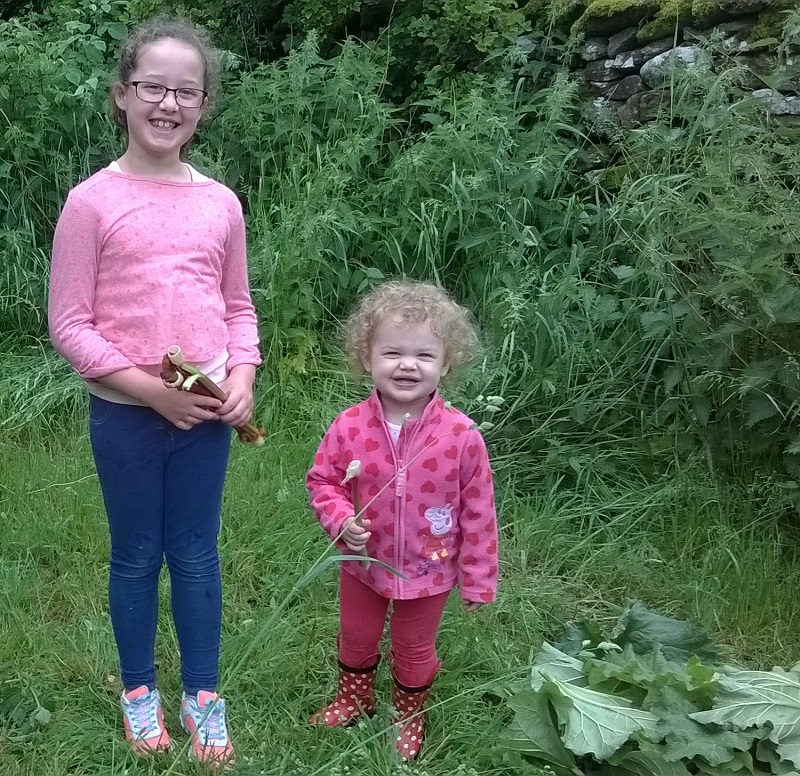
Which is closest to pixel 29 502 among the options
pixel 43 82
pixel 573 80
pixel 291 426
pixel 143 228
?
pixel 291 426

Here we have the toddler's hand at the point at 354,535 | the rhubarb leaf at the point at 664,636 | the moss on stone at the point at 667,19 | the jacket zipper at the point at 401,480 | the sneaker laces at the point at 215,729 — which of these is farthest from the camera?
the moss on stone at the point at 667,19

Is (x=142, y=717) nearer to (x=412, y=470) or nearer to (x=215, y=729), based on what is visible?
(x=215, y=729)

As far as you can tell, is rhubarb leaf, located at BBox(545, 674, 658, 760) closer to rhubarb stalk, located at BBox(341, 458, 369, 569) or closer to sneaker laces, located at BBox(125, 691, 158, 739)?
rhubarb stalk, located at BBox(341, 458, 369, 569)

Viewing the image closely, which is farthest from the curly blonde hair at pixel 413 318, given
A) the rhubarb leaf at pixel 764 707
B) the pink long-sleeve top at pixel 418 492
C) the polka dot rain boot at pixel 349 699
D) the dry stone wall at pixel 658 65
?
the dry stone wall at pixel 658 65

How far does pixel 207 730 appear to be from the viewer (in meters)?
2.21

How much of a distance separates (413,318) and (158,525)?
0.75 meters

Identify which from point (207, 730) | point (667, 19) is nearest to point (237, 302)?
point (207, 730)

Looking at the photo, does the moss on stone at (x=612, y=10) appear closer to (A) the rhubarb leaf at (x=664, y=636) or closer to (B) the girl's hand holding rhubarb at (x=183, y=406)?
(A) the rhubarb leaf at (x=664, y=636)

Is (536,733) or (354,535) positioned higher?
(354,535)

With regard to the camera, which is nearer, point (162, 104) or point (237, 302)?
point (162, 104)

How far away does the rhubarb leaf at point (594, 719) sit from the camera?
7.09 ft

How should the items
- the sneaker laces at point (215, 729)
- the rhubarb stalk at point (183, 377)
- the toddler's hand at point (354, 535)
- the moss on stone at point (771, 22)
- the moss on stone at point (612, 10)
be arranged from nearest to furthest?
the rhubarb stalk at point (183, 377) < the toddler's hand at point (354, 535) < the sneaker laces at point (215, 729) < the moss on stone at point (771, 22) < the moss on stone at point (612, 10)

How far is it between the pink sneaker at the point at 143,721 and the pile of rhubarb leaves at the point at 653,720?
841 mm

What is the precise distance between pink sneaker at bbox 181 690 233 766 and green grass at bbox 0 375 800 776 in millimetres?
43
